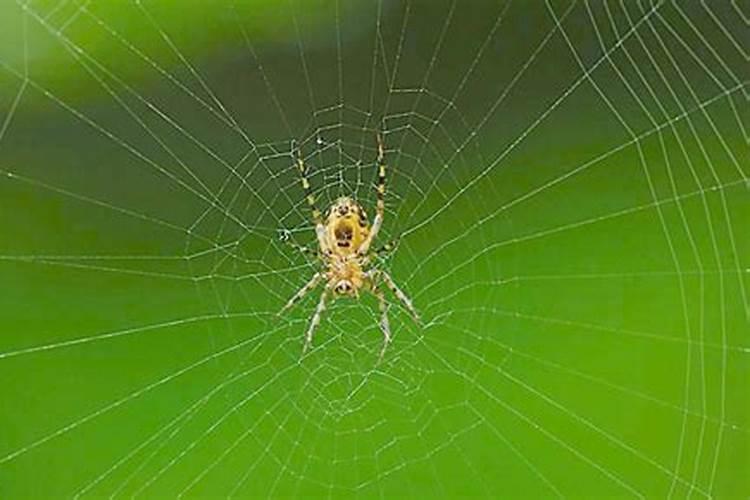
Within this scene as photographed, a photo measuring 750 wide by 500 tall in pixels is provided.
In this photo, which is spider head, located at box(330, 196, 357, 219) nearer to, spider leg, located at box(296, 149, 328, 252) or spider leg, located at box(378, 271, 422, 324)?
spider leg, located at box(296, 149, 328, 252)

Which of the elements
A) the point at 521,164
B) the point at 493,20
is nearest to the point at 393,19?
the point at 493,20

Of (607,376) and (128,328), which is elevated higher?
(128,328)

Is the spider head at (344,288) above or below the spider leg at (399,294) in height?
above

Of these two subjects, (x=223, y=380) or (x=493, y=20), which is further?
(x=493, y=20)

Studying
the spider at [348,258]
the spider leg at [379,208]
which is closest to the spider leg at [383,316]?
the spider at [348,258]

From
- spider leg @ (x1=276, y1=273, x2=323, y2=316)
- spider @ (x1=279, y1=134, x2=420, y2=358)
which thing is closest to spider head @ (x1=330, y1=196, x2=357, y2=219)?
spider @ (x1=279, y1=134, x2=420, y2=358)

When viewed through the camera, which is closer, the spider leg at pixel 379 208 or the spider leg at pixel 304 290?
the spider leg at pixel 379 208

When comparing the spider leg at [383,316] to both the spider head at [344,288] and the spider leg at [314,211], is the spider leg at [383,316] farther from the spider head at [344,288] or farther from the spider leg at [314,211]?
the spider leg at [314,211]

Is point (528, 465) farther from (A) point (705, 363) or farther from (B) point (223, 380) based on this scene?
(B) point (223, 380)
